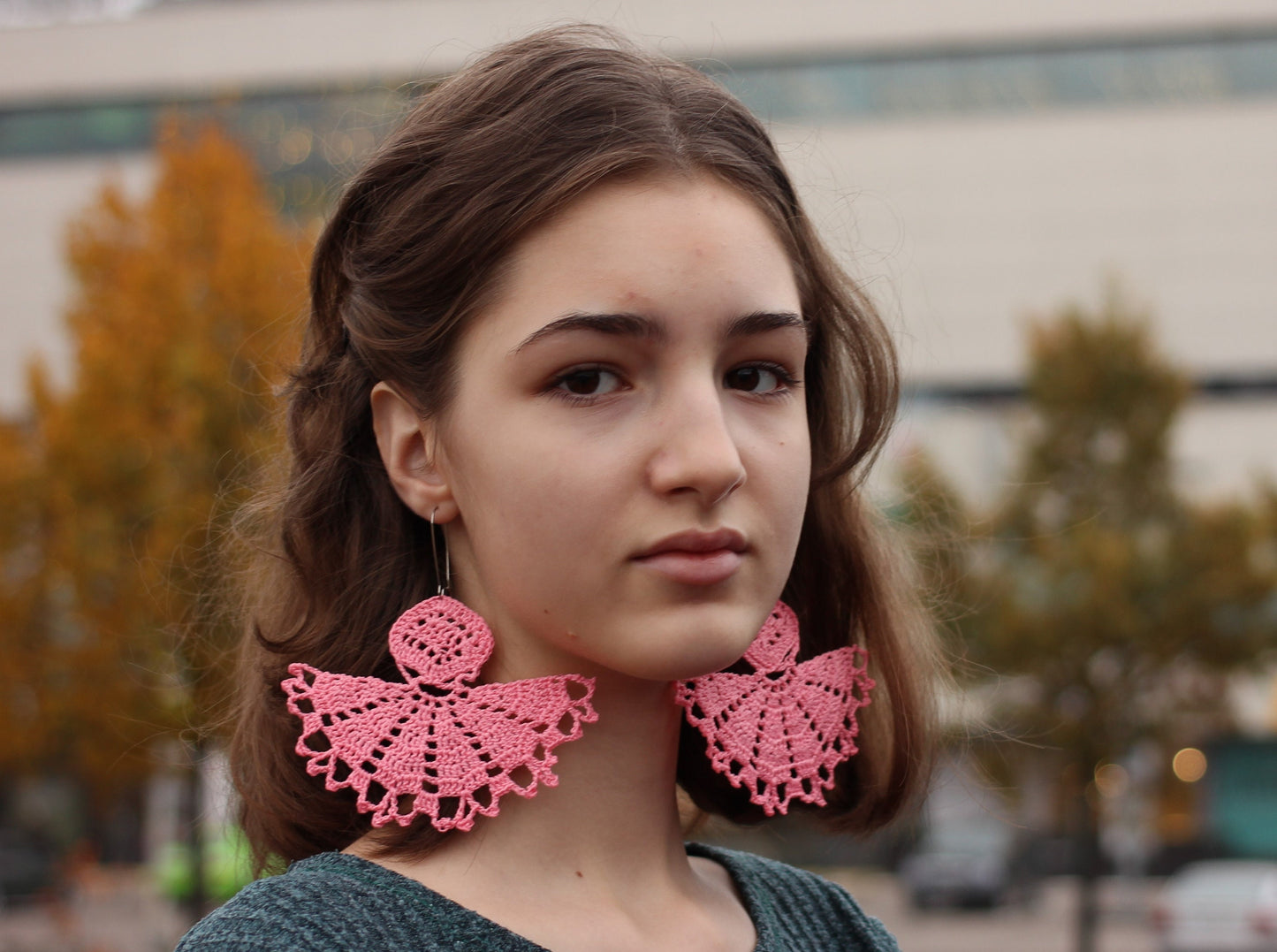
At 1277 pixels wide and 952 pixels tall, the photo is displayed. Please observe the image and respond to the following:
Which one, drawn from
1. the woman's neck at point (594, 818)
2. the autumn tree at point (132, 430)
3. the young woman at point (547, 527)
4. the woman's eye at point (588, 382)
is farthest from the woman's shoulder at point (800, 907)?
the autumn tree at point (132, 430)

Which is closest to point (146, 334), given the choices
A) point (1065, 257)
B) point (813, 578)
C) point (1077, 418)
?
point (1077, 418)

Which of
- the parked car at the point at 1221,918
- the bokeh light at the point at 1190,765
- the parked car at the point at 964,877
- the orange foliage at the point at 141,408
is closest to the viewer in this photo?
the orange foliage at the point at 141,408

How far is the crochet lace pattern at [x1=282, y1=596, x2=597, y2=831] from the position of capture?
166 cm

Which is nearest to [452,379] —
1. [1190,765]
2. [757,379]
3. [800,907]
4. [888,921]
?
[757,379]

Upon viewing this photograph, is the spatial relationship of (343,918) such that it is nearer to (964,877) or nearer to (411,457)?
(411,457)

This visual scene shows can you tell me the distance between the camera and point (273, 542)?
2006mm

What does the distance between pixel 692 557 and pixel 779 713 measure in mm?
436

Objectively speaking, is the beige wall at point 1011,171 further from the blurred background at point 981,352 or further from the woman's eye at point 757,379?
the woman's eye at point 757,379

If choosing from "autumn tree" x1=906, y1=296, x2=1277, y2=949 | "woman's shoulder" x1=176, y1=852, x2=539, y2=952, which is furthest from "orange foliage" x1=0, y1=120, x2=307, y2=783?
"woman's shoulder" x1=176, y1=852, x2=539, y2=952

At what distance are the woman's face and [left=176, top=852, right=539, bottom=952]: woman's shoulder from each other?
0.33 metres

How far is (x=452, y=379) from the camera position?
170cm

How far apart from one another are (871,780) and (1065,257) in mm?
25232

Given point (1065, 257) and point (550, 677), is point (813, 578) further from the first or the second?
point (1065, 257)

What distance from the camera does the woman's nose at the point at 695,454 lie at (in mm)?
1527
